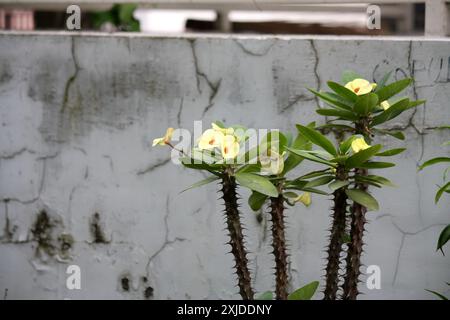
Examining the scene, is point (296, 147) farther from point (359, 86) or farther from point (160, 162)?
point (160, 162)

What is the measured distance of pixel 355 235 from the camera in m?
2.33

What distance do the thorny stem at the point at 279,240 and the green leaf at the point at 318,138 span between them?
0.55ft

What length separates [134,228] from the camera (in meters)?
3.76

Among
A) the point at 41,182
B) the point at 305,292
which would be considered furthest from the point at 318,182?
the point at 41,182

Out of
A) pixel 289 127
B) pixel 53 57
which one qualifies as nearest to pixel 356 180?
pixel 289 127

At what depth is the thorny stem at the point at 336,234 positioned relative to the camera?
7.47ft

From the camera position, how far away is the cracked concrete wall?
3.60 metres

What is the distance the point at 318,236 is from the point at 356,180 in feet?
4.55

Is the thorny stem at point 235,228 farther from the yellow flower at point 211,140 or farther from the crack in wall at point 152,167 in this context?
the crack in wall at point 152,167

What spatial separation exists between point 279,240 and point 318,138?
29cm

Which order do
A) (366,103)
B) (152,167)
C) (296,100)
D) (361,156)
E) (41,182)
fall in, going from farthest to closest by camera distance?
1. (41,182)
2. (152,167)
3. (296,100)
4. (366,103)
5. (361,156)

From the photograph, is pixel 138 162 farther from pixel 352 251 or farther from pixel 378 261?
pixel 352 251

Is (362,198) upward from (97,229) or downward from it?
upward

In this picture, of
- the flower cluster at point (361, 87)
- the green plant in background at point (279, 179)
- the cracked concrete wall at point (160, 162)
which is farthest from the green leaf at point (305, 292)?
the cracked concrete wall at point (160, 162)
